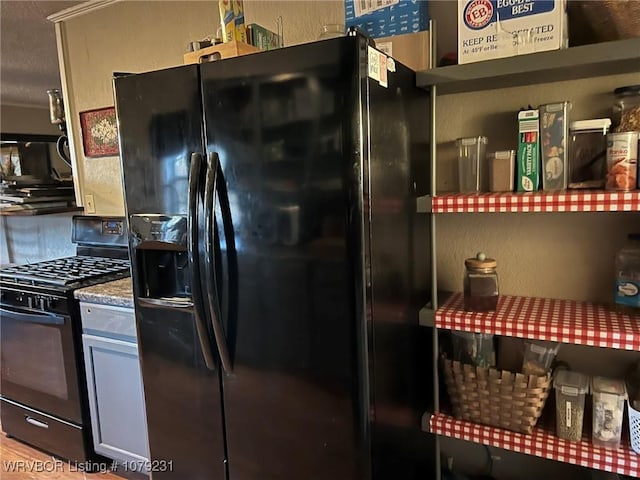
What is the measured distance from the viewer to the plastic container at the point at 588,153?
4.64 feet

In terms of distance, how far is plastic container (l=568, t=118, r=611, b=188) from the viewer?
4.64 feet

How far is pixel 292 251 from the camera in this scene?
52.7 inches

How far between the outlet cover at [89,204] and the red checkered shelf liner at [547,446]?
240 centimetres

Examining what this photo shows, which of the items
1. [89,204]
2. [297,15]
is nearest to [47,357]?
[89,204]

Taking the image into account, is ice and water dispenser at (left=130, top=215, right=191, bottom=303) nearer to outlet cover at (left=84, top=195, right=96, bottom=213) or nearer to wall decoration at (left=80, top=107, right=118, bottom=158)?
wall decoration at (left=80, top=107, right=118, bottom=158)

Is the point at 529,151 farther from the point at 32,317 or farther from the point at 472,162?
the point at 32,317

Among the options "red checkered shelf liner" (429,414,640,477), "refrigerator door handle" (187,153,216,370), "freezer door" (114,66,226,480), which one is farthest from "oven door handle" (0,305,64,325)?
"red checkered shelf liner" (429,414,640,477)

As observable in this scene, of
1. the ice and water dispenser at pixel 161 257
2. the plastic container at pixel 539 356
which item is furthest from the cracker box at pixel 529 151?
the ice and water dispenser at pixel 161 257

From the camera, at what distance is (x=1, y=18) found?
2.65m

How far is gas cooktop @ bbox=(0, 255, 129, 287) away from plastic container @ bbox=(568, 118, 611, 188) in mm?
2139

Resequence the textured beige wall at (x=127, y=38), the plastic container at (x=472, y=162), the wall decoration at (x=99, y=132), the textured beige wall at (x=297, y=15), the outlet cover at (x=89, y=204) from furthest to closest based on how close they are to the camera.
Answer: the outlet cover at (x=89, y=204), the wall decoration at (x=99, y=132), the textured beige wall at (x=127, y=38), the textured beige wall at (x=297, y=15), the plastic container at (x=472, y=162)

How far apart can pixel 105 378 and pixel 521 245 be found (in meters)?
1.89

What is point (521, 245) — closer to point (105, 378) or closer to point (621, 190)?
point (621, 190)

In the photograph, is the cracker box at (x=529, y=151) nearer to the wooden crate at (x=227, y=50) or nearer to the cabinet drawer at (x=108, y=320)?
the wooden crate at (x=227, y=50)
